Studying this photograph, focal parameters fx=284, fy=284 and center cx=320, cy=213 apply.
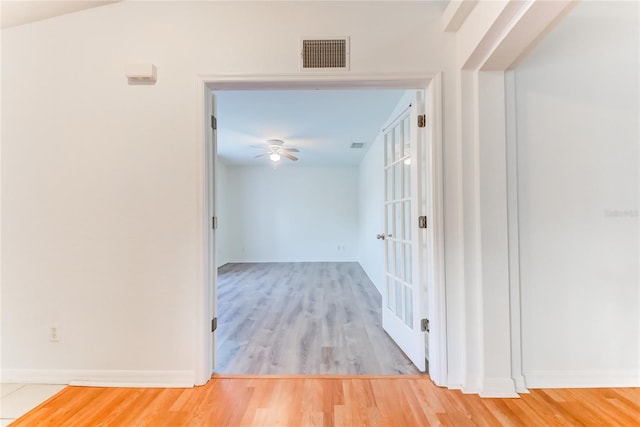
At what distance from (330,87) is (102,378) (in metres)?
2.34

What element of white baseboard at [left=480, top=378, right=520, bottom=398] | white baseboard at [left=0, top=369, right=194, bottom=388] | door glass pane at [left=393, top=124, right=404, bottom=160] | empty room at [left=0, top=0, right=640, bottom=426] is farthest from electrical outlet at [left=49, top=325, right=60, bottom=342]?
door glass pane at [left=393, top=124, right=404, bottom=160]

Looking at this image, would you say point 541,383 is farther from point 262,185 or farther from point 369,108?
point 262,185

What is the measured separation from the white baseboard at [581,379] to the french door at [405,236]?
25.4 inches

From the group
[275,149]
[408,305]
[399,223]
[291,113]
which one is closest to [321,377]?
[408,305]

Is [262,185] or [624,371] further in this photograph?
[262,185]

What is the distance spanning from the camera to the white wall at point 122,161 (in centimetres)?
178

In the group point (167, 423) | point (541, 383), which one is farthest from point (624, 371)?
point (167, 423)

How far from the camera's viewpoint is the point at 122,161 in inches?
70.9

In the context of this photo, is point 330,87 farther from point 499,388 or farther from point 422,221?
point 499,388

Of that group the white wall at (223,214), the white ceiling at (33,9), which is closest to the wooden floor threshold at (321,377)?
the white ceiling at (33,9)

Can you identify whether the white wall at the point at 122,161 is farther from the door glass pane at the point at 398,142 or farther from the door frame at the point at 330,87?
the door glass pane at the point at 398,142

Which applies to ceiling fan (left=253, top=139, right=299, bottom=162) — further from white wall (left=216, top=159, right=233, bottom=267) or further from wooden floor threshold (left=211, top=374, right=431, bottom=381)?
wooden floor threshold (left=211, top=374, right=431, bottom=381)

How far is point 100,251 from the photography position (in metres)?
1.80

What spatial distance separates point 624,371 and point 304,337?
84.9 inches
